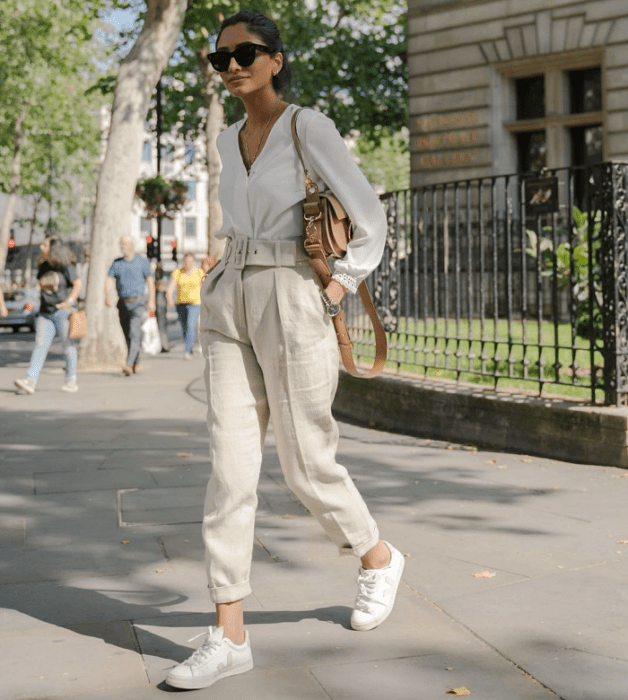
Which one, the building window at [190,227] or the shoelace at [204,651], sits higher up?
the building window at [190,227]

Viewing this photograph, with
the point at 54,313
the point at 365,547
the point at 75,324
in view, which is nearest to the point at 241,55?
the point at 365,547

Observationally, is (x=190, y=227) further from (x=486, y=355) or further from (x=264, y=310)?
(x=264, y=310)

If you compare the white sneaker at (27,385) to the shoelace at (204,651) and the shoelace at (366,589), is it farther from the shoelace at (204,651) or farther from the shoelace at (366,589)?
the shoelace at (204,651)

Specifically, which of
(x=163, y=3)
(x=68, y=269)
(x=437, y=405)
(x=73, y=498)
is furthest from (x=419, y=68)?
(x=73, y=498)

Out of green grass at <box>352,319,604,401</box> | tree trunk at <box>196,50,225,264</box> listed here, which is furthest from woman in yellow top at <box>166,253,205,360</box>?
tree trunk at <box>196,50,225,264</box>

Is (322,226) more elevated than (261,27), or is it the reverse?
(261,27)

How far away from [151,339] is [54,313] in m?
5.98

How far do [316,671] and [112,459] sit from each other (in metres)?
4.49

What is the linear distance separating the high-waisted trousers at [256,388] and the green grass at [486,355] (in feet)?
13.5

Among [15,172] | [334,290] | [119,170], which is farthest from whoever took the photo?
[15,172]

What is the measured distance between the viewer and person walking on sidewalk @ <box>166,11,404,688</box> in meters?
3.58

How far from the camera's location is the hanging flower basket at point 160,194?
991 inches

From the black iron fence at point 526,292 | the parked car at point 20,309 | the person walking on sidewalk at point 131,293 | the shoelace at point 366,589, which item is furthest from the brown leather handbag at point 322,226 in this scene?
the parked car at point 20,309

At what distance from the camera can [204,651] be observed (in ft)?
11.2
